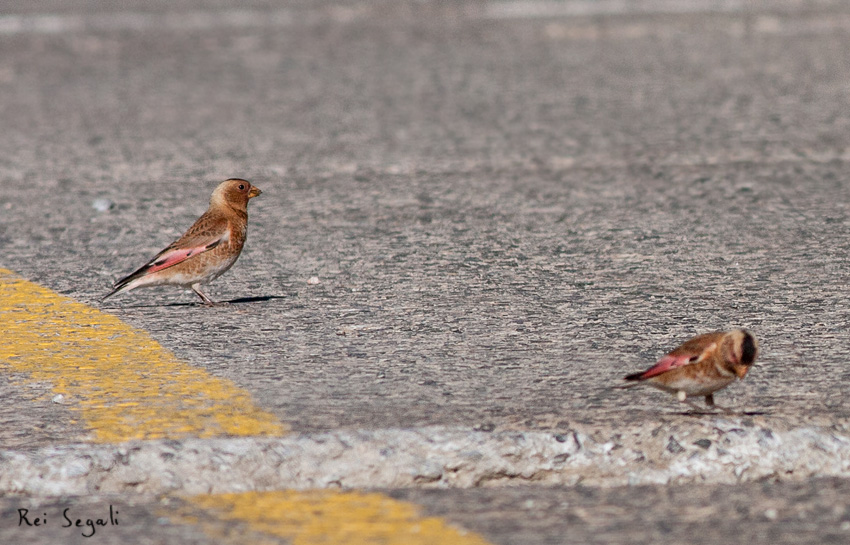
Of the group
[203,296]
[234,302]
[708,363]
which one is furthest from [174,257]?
[708,363]

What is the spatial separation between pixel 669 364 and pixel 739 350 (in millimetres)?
186

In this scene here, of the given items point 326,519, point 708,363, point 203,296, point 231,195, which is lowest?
point 326,519

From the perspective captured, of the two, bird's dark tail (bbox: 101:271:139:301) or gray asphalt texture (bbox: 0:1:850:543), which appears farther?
bird's dark tail (bbox: 101:271:139:301)

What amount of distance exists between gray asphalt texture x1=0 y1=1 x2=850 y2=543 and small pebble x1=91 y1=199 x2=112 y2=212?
1.9 inches

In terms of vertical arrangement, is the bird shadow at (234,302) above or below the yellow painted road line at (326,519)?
above

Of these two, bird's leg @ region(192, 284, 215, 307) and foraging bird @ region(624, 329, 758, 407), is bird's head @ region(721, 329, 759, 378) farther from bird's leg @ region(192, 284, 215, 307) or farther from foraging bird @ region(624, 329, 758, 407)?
bird's leg @ region(192, 284, 215, 307)

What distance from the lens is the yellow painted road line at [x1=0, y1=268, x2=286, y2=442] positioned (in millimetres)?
3498

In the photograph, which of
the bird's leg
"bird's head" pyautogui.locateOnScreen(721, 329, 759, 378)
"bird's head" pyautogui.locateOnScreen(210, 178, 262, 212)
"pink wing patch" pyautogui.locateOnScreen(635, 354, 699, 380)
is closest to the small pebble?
"bird's head" pyautogui.locateOnScreen(210, 178, 262, 212)

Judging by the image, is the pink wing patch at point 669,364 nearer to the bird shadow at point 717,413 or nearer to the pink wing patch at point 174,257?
the bird shadow at point 717,413

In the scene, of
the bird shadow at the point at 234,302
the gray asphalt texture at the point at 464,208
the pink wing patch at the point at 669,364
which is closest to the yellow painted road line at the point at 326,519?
the gray asphalt texture at the point at 464,208

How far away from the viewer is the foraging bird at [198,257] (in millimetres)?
4855

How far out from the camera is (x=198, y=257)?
16.0 ft

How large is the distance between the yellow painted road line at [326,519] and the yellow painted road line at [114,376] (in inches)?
10.7

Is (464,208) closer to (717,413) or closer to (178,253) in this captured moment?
(178,253)
